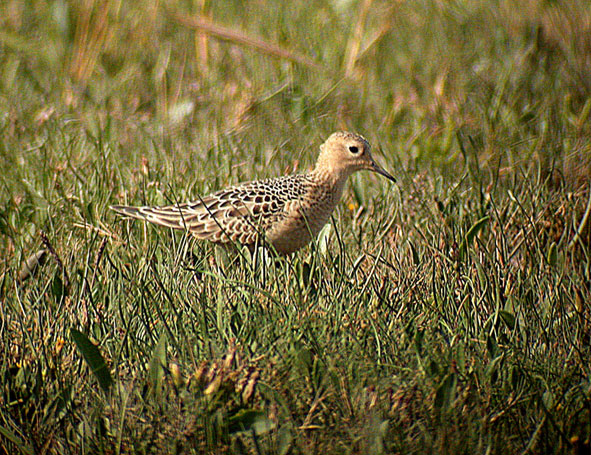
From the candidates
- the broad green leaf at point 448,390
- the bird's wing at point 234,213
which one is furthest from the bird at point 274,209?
the broad green leaf at point 448,390

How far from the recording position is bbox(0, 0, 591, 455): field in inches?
115

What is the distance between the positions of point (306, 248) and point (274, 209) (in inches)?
15.8

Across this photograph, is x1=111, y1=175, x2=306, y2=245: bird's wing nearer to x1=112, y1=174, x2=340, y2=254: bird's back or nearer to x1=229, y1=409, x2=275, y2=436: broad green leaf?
x1=112, y1=174, x2=340, y2=254: bird's back

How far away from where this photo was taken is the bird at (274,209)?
4.12 m

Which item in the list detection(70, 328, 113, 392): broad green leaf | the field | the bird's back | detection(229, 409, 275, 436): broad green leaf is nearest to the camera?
detection(229, 409, 275, 436): broad green leaf

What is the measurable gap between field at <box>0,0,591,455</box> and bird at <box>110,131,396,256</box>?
4.6 inches

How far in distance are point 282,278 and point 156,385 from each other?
975mm

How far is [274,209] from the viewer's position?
13.6 feet

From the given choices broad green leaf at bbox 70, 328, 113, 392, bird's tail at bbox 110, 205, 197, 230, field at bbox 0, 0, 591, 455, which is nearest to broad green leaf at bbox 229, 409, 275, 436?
field at bbox 0, 0, 591, 455

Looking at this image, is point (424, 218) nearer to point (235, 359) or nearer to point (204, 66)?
point (235, 359)

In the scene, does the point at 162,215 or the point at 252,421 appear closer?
the point at 252,421

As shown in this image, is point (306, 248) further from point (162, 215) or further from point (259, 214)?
point (162, 215)

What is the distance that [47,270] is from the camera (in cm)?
396

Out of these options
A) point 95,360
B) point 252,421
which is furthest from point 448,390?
point 95,360
